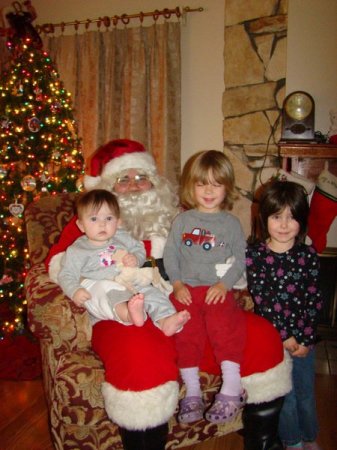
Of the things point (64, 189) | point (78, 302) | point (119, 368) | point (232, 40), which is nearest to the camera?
point (119, 368)

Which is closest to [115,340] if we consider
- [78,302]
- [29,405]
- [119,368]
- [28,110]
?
[119,368]

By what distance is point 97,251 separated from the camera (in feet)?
6.06

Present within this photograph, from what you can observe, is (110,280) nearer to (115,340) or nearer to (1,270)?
(115,340)

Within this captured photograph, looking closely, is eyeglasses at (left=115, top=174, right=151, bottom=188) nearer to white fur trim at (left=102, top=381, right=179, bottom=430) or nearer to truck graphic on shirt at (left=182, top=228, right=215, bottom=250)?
truck graphic on shirt at (left=182, top=228, right=215, bottom=250)

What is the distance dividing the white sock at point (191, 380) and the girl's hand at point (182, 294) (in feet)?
0.96

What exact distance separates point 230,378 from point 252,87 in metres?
3.05

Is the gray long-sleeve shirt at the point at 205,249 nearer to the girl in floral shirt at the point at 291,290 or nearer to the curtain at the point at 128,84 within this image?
the girl in floral shirt at the point at 291,290

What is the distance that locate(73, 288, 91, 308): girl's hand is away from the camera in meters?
1.65

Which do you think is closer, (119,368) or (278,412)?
(119,368)

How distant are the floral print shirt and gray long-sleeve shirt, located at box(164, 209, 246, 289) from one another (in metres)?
0.16

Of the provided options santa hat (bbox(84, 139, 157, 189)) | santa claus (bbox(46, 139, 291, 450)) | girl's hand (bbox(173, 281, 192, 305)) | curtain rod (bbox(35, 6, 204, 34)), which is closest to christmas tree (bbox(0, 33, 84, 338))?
santa hat (bbox(84, 139, 157, 189))

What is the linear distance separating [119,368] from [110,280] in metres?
0.44

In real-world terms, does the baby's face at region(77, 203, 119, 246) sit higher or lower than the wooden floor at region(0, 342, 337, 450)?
higher

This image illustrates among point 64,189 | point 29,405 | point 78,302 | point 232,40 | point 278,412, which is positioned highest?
point 232,40
